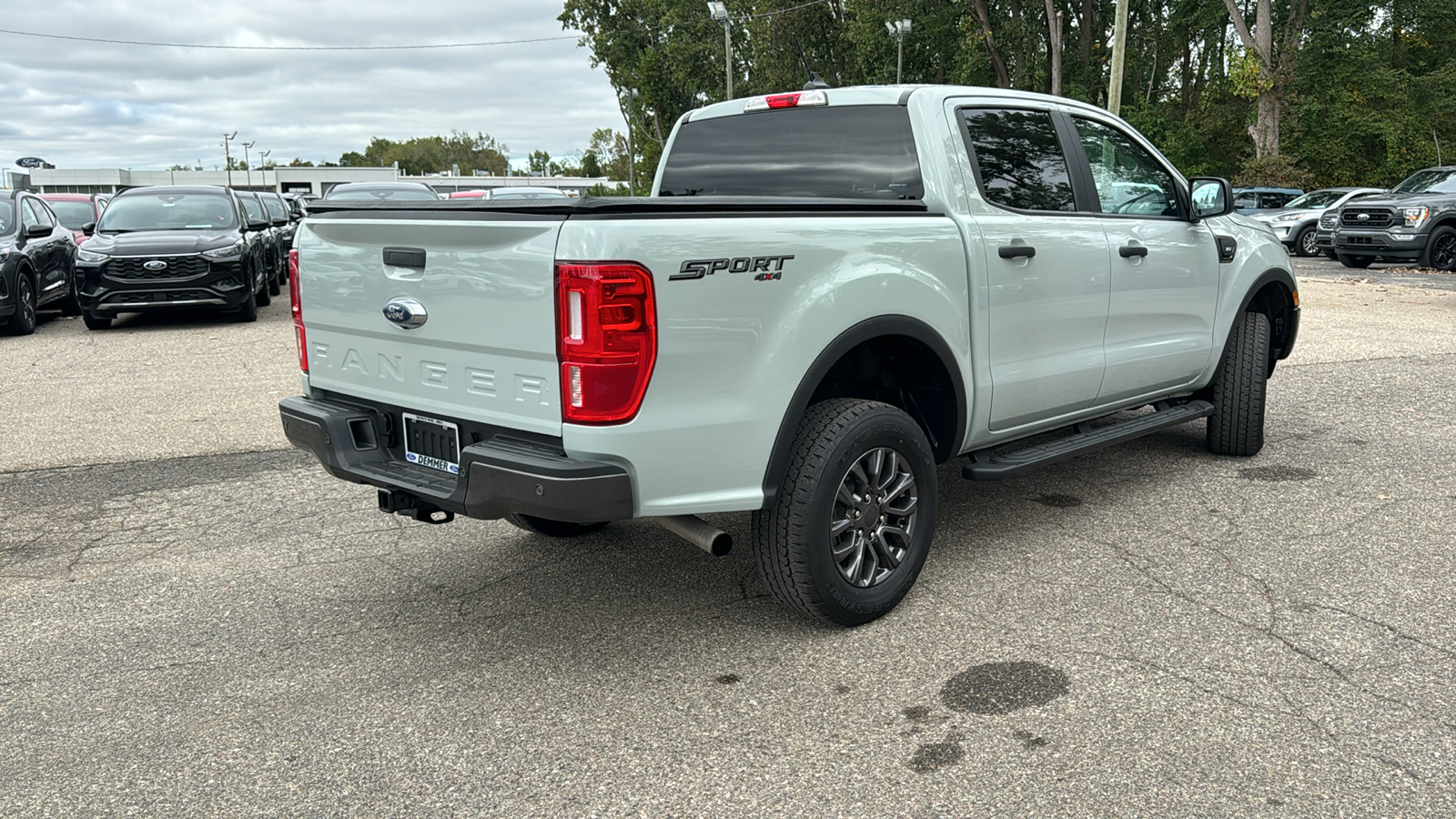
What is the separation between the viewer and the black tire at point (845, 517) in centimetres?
361

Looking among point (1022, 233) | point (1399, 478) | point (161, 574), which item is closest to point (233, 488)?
point (161, 574)

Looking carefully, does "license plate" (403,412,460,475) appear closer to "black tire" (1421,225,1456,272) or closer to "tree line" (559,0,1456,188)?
"black tire" (1421,225,1456,272)

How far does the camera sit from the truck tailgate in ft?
10.6

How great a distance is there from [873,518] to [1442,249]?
63.0 ft

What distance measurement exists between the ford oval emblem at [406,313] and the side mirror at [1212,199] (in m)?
3.87

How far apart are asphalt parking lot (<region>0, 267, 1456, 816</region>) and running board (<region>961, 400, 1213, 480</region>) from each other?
38cm

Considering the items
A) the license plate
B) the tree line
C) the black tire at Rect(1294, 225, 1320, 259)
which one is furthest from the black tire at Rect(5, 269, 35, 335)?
the tree line

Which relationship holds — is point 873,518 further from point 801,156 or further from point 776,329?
point 801,156

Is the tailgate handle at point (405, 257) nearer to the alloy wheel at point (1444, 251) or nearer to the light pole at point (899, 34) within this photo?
the alloy wheel at point (1444, 251)

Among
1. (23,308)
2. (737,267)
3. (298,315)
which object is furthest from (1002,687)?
(23,308)

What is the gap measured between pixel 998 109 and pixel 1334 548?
7.55ft

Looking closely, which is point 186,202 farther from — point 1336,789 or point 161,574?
point 1336,789

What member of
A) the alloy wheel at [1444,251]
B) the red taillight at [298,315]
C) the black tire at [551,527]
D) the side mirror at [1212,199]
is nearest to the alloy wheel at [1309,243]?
the alloy wheel at [1444,251]

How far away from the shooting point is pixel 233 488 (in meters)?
5.90
